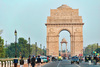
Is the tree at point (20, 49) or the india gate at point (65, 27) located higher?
the india gate at point (65, 27)

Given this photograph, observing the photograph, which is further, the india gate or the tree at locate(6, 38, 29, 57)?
the tree at locate(6, 38, 29, 57)

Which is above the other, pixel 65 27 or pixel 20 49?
pixel 65 27

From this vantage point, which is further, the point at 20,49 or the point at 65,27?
the point at 20,49

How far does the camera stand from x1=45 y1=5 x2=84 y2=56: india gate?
11556 centimetres

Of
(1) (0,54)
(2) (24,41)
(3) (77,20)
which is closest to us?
(1) (0,54)

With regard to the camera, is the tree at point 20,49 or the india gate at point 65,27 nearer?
the india gate at point 65,27

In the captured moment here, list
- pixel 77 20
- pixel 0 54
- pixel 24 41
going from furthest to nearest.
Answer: pixel 24 41 < pixel 77 20 < pixel 0 54

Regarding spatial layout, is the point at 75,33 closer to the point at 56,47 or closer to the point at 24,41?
the point at 56,47

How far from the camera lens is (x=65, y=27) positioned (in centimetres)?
11569

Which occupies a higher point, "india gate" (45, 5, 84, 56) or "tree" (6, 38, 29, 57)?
"india gate" (45, 5, 84, 56)

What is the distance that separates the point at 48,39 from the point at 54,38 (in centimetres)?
243

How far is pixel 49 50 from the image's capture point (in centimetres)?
11638

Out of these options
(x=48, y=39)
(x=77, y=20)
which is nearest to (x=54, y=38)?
(x=48, y=39)

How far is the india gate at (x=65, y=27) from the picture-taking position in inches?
4550
